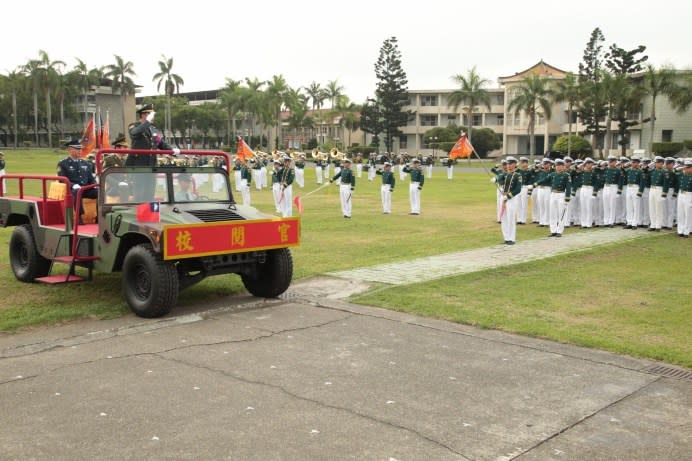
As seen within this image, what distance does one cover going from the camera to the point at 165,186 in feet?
29.7

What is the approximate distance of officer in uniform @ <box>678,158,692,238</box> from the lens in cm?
1653

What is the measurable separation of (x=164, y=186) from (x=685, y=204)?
13.2 m

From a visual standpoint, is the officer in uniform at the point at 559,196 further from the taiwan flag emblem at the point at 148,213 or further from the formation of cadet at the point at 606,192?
the taiwan flag emblem at the point at 148,213

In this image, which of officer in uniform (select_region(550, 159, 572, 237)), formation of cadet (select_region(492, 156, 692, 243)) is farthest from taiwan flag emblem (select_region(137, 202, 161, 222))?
officer in uniform (select_region(550, 159, 572, 237))

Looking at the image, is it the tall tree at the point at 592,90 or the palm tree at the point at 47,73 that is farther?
the palm tree at the point at 47,73

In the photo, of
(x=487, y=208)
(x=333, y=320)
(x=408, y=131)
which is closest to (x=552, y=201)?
(x=487, y=208)

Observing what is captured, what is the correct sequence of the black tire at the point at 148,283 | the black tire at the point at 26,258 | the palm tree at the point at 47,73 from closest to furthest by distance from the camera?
the black tire at the point at 148,283 → the black tire at the point at 26,258 → the palm tree at the point at 47,73

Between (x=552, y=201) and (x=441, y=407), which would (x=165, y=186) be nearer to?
(x=441, y=407)

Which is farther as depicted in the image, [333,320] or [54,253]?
Answer: [54,253]

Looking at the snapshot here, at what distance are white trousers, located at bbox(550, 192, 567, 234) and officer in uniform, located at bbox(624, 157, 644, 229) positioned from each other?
2.48 m

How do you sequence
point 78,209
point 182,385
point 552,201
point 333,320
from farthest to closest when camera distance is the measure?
point 552,201
point 78,209
point 333,320
point 182,385

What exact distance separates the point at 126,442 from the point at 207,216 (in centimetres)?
430

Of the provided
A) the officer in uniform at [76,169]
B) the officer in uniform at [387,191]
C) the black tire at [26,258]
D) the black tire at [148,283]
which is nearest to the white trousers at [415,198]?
the officer in uniform at [387,191]

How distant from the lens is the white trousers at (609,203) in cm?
1866
